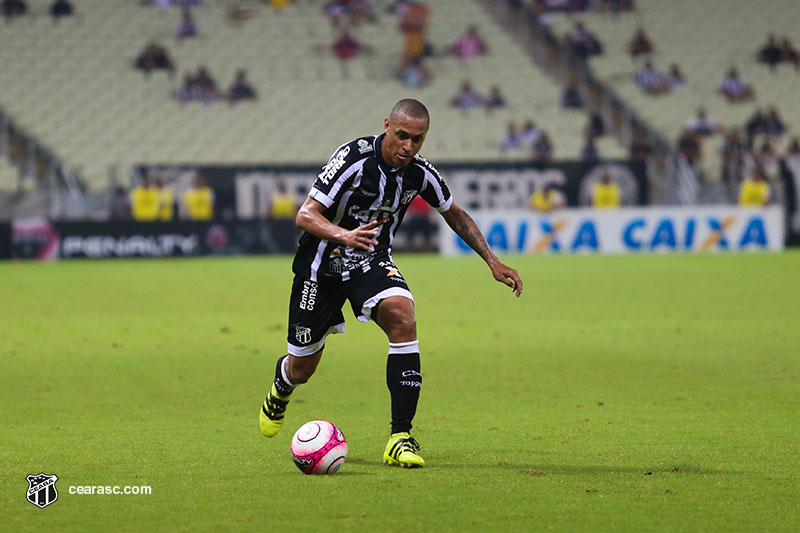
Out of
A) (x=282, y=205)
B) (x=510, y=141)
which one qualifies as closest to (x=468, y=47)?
(x=510, y=141)

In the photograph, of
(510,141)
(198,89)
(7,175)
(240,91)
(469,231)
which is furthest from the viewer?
(240,91)

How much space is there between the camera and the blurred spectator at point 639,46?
38.5m

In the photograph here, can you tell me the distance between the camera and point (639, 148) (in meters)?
33.9

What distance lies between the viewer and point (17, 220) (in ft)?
95.9

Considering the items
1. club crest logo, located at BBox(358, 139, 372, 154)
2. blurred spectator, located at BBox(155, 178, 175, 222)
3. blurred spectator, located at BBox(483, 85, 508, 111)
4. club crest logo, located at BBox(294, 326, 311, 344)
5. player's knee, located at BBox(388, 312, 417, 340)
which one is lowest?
blurred spectator, located at BBox(155, 178, 175, 222)

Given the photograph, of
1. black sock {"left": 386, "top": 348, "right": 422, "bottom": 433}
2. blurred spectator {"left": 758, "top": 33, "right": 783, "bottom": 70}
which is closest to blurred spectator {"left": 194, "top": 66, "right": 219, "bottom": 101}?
blurred spectator {"left": 758, "top": 33, "right": 783, "bottom": 70}

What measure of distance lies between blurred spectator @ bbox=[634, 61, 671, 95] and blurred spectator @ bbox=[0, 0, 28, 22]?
20.3m

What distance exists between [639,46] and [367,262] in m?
33.5

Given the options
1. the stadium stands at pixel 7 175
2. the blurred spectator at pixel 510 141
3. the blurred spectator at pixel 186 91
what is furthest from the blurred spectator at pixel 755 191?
the stadium stands at pixel 7 175

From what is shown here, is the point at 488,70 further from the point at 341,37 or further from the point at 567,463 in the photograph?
the point at 567,463

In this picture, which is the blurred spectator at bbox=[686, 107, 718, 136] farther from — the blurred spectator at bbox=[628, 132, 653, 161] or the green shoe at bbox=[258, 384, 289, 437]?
the green shoe at bbox=[258, 384, 289, 437]

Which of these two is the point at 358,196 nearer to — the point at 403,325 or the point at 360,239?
the point at 360,239

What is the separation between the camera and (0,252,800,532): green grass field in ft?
17.0

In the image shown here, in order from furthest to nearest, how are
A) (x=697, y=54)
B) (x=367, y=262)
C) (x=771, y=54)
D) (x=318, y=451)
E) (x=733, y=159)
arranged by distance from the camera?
(x=697, y=54), (x=771, y=54), (x=733, y=159), (x=367, y=262), (x=318, y=451)
